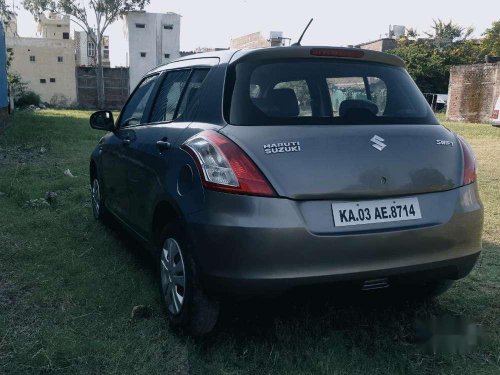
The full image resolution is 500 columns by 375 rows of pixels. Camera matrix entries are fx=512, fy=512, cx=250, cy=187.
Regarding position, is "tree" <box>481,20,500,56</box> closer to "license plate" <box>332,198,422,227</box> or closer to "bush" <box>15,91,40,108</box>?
"bush" <box>15,91,40,108</box>

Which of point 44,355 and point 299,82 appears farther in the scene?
point 299,82

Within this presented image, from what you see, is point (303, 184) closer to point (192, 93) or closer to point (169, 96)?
point (192, 93)

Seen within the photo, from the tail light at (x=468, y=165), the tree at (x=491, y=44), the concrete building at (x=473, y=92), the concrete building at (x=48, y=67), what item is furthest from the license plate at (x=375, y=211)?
the tree at (x=491, y=44)

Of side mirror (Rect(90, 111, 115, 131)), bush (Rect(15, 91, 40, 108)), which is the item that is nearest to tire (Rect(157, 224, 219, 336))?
side mirror (Rect(90, 111, 115, 131))

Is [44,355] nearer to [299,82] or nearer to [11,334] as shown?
[11,334]

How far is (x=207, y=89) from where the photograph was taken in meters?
3.00

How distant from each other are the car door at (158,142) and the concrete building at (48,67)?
130 feet

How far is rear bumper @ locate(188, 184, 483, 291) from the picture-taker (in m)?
2.40

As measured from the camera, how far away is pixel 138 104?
4.34 metres

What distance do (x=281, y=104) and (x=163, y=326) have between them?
150cm

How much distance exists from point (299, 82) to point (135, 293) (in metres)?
1.85

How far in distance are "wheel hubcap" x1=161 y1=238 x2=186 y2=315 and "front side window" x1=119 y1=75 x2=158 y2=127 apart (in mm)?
1475

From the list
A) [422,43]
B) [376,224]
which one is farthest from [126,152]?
[422,43]

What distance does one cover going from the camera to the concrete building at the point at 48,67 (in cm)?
4030
